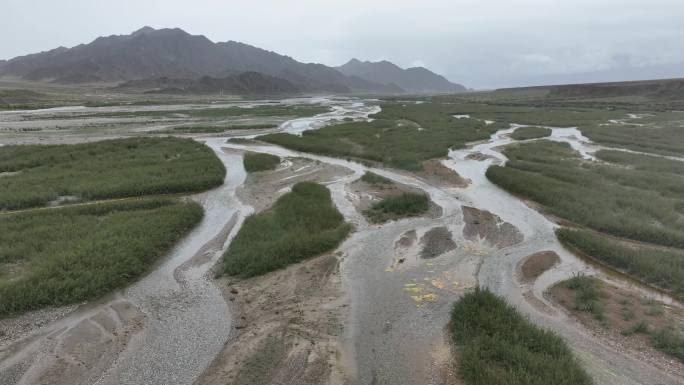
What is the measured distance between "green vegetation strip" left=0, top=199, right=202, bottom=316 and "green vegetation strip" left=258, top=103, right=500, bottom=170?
1837cm

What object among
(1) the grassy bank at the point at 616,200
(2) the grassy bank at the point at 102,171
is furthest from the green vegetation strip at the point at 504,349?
(2) the grassy bank at the point at 102,171

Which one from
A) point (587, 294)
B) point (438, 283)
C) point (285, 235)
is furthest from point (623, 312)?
point (285, 235)

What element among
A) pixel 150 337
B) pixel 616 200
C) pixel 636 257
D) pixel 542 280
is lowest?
pixel 542 280

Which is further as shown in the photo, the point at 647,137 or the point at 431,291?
the point at 647,137

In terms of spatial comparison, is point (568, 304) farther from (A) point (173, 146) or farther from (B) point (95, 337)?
(A) point (173, 146)

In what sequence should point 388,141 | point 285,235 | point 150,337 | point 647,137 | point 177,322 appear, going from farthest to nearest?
point 647,137, point 388,141, point 285,235, point 177,322, point 150,337

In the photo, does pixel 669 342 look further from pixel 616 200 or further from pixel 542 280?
pixel 616 200

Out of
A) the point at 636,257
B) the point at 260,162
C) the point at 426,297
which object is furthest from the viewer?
the point at 260,162

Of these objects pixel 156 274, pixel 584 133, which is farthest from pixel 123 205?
pixel 584 133

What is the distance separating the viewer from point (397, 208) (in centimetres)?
1927

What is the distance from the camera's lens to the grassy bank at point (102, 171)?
2047 centimetres

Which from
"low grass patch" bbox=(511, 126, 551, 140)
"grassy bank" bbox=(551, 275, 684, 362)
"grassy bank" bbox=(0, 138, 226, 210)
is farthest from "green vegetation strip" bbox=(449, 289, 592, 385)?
"low grass patch" bbox=(511, 126, 551, 140)

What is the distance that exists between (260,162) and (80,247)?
56.9ft

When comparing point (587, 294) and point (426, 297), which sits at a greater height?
point (587, 294)
